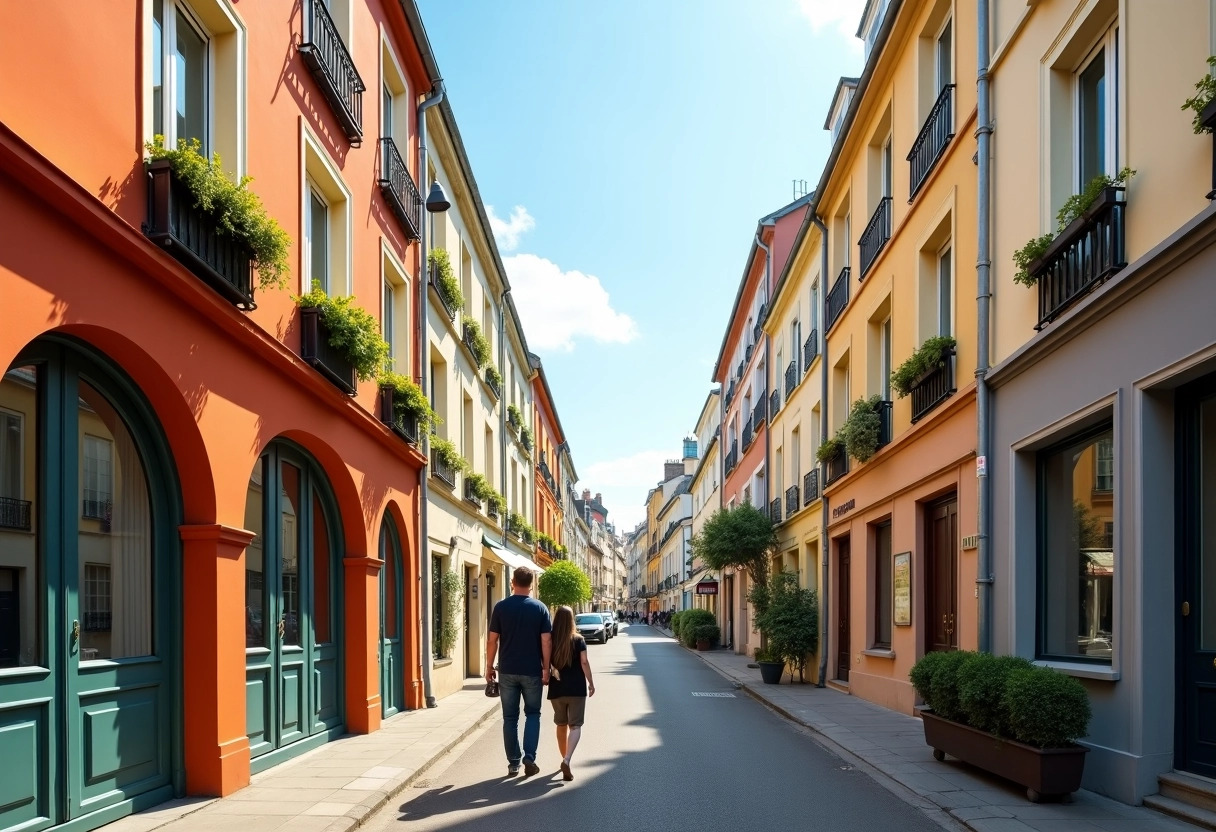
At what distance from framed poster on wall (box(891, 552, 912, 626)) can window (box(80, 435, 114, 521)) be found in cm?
1012

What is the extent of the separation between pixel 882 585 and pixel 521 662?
28.4 ft

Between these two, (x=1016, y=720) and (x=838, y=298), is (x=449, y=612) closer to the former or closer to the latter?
(x=838, y=298)

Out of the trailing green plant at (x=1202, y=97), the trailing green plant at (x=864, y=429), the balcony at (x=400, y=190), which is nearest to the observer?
the trailing green plant at (x=1202, y=97)

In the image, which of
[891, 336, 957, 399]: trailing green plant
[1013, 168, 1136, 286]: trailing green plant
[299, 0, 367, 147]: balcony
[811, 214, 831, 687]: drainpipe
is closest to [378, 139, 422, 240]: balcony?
[299, 0, 367, 147]: balcony

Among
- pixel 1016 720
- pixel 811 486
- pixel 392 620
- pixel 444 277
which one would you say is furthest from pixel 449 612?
pixel 1016 720

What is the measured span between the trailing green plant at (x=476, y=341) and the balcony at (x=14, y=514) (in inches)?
541

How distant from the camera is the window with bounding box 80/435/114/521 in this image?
6465 mm

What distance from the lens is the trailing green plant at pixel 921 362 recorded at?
11.7m

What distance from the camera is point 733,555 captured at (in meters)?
24.4

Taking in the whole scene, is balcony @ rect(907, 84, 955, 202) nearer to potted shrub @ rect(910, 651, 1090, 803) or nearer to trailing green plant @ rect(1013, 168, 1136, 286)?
trailing green plant @ rect(1013, 168, 1136, 286)

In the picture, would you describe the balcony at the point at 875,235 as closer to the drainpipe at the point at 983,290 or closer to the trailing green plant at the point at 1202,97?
the drainpipe at the point at 983,290

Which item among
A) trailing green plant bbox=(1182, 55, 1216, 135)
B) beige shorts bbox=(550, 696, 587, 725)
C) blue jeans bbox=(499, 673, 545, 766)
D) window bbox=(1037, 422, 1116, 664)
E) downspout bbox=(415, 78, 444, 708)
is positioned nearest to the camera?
trailing green plant bbox=(1182, 55, 1216, 135)

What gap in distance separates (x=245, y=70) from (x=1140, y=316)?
24.0ft

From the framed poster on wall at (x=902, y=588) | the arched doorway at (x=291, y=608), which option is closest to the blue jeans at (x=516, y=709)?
the arched doorway at (x=291, y=608)
